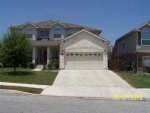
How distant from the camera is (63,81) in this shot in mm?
25109

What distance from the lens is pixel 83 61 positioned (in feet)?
116

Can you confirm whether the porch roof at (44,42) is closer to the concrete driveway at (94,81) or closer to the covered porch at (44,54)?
the covered porch at (44,54)

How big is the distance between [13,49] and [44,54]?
14.7 m

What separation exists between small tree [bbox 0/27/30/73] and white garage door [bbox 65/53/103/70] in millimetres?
7396

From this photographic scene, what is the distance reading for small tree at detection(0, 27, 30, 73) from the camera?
28500mm

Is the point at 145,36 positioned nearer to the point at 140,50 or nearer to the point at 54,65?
the point at 140,50

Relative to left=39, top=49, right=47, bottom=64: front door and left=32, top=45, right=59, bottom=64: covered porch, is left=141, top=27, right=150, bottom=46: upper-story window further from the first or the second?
left=39, top=49, right=47, bottom=64: front door

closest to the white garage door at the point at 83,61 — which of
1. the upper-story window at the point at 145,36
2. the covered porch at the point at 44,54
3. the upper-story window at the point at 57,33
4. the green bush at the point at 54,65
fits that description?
the green bush at the point at 54,65

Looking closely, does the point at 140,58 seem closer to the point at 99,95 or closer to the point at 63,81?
the point at 63,81

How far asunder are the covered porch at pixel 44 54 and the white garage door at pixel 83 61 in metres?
4.44

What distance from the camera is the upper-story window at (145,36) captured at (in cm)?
3662

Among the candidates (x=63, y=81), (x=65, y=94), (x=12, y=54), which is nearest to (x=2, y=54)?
(x=12, y=54)

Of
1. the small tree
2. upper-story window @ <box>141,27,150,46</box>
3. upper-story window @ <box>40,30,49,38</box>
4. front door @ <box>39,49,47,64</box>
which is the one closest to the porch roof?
upper-story window @ <box>40,30,49,38</box>

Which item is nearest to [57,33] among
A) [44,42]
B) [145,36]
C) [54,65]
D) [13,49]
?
[44,42]
